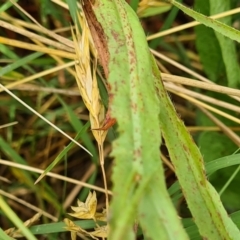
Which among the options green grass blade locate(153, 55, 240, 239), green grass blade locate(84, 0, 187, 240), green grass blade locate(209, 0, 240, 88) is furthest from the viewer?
green grass blade locate(209, 0, 240, 88)

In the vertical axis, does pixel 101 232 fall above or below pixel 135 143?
below

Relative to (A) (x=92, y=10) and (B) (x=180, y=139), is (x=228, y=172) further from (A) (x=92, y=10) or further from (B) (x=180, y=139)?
(A) (x=92, y=10)

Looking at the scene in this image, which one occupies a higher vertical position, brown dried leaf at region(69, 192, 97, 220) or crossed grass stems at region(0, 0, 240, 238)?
crossed grass stems at region(0, 0, 240, 238)

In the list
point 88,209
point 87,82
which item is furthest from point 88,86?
point 88,209

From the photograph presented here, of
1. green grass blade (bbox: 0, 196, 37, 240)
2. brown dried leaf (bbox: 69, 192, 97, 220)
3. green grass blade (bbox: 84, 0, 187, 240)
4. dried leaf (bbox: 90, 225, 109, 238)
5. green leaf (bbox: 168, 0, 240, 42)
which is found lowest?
dried leaf (bbox: 90, 225, 109, 238)

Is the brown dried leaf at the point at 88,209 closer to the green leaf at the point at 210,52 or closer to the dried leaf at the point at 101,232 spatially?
the dried leaf at the point at 101,232

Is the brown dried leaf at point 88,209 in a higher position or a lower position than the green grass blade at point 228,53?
lower

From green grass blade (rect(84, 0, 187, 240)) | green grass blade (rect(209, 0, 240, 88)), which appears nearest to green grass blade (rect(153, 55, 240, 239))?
green grass blade (rect(84, 0, 187, 240))

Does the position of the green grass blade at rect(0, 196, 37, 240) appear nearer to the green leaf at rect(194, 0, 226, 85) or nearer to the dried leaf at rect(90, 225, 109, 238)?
the dried leaf at rect(90, 225, 109, 238)

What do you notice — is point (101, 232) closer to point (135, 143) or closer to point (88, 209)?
point (88, 209)

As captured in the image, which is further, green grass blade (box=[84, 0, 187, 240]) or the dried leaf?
the dried leaf

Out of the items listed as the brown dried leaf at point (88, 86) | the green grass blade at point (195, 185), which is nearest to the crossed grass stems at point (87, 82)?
the brown dried leaf at point (88, 86)

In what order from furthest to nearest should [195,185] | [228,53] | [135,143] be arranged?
[228,53] < [195,185] < [135,143]

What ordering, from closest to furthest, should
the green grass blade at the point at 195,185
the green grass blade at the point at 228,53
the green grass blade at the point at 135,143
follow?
the green grass blade at the point at 135,143 → the green grass blade at the point at 195,185 → the green grass blade at the point at 228,53
